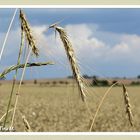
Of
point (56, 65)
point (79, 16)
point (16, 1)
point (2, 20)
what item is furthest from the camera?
point (79, 16)

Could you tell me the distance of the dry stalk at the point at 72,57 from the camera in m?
1.14

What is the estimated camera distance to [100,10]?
2393 millimetres

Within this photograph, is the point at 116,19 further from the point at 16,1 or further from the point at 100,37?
the point at 16,1

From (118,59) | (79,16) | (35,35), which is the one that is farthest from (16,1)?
(35,35)

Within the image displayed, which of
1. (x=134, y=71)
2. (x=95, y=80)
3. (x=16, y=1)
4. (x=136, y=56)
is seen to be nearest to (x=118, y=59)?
(x=134, y=71)

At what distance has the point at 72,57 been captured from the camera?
1164 millimetres

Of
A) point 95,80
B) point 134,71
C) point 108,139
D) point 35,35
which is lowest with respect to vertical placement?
point 108,139

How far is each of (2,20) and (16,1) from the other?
19cm

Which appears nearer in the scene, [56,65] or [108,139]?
[56,65]

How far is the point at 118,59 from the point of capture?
2.22 metres

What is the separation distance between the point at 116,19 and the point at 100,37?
0.17m

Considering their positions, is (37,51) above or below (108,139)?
above

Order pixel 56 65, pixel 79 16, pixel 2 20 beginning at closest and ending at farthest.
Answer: pixel 56 65, pixel 2 20, pixel 79 16

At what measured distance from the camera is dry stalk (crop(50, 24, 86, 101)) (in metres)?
1.14
